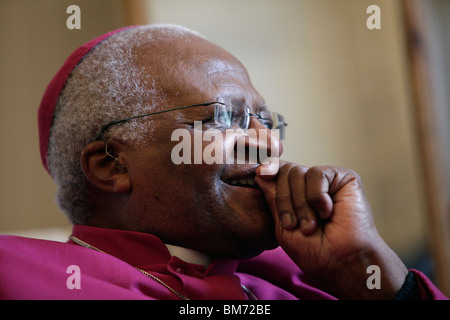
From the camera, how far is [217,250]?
1.50 meters

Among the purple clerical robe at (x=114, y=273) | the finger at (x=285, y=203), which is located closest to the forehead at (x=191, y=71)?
the finger at (x=285, y=203)

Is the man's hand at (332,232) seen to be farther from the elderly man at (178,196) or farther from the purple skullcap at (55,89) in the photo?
the purple skullcap at (55,89)

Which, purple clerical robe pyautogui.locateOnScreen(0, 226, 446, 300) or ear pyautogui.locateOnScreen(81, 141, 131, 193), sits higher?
ear pyautogui.locateOnScreen(81, 141, 131, 193)

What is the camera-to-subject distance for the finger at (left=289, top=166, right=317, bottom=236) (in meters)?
1.35

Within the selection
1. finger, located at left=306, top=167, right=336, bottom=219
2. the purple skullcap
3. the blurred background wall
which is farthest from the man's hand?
the blurred background wall

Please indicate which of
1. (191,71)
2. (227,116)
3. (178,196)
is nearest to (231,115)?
(227,116)

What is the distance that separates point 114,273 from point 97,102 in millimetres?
587

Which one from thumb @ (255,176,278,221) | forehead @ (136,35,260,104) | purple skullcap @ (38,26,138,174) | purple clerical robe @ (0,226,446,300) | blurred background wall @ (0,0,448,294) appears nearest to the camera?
purple clerical robe @ (0,226,446,300)

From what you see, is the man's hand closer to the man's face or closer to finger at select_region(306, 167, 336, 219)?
finger at select_region(306, 167, 336, 219)

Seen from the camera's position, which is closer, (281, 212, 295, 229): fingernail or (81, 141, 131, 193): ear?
(281, 212, 295, 229): fingernail

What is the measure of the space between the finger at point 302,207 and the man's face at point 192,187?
0.13 metres
